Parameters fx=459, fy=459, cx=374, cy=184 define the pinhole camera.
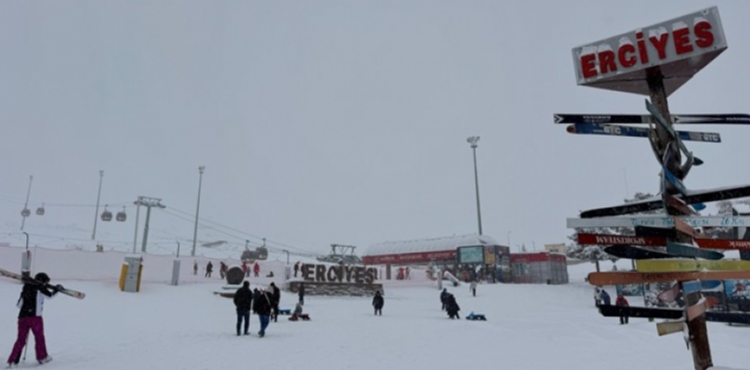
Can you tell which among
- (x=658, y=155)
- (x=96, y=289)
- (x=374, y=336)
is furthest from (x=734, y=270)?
(x=96, y=289)

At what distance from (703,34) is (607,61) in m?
0.59

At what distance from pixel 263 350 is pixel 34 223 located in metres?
97.0

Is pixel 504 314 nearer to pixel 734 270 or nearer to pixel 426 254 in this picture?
pixel 734 270

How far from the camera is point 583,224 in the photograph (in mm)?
3238

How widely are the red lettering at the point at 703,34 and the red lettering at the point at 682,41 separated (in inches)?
1.8

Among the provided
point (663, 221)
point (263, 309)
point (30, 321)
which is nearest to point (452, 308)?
point (263, 309)

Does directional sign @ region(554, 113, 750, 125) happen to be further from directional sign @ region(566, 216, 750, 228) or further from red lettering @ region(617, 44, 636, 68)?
directional sign @ region(566, 216, 750, 228)

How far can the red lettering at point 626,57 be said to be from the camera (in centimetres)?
331

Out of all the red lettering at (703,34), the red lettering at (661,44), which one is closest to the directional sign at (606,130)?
the red lettering at (661,44)

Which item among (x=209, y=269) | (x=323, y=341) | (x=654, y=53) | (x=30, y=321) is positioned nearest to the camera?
(x=654, y=53)

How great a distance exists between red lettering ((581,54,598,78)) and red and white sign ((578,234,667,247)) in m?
1.25

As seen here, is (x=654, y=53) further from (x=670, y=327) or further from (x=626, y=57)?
(x=670, y=327)

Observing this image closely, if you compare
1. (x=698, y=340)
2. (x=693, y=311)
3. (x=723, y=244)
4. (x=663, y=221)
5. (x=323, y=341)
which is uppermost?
(x=663, y=221)

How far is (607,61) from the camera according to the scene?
3.41 metres
